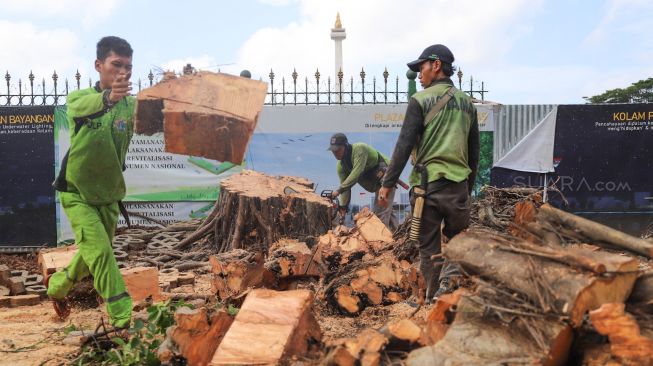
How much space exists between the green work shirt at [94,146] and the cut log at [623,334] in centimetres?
382

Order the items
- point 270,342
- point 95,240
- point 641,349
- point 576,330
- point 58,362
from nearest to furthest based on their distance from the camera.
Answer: point 641,349, point 576,330, point 270,342, point 58,362, point 95,240

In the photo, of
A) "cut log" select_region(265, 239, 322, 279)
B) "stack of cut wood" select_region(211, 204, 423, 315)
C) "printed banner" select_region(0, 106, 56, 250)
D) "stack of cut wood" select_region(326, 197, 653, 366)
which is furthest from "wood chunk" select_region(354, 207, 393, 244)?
"printed banner" select_region(0, 106, 56, 250)

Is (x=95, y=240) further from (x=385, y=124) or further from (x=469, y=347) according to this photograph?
(x=385, y=124)

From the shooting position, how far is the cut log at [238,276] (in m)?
5.33

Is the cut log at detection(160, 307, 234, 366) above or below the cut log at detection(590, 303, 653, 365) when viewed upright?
below

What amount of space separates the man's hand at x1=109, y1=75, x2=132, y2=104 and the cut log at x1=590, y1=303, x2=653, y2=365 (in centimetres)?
377

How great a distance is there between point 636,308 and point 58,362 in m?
3.31

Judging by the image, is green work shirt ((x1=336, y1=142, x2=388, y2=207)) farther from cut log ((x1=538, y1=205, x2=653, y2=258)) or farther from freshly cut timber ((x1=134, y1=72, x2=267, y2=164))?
cut log ((x1=538, y1=205, x2=653, y2=258))

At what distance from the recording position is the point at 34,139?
33.8ft

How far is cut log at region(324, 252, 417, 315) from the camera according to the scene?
16.7 feet

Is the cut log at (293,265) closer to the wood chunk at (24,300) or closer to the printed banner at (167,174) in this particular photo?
the wood chunk at (24,300)

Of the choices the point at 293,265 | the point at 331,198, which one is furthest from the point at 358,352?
the point at 331,198

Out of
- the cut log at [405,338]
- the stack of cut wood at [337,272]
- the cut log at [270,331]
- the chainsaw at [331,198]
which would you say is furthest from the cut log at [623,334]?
the chainsaw at [331,198]

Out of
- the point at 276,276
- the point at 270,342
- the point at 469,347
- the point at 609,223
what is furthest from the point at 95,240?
the point at 609,223
